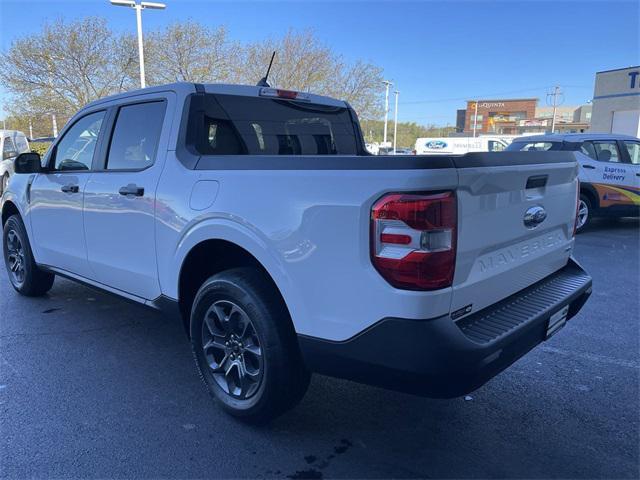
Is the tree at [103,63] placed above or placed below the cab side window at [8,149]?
above

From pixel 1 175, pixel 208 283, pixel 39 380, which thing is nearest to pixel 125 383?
pixel 39 380

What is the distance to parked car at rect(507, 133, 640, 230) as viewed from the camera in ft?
30.5

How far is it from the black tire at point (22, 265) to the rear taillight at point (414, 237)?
4115 mm

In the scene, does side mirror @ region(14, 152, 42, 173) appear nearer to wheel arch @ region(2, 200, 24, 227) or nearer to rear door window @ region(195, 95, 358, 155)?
wheel arch @ region(2, 200, 24, 227)

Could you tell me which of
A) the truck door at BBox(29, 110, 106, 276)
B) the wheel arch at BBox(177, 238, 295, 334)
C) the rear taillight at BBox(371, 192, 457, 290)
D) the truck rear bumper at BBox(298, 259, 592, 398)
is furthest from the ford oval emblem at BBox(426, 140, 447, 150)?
the rear taillight at BBox(371, 192, 457, 290)

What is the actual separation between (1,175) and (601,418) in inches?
573

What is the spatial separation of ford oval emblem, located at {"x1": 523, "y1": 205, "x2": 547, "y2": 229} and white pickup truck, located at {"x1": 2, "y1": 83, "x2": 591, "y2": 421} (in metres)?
0.01

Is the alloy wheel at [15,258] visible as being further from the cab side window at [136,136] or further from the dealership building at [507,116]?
the dealership building at [507,116]

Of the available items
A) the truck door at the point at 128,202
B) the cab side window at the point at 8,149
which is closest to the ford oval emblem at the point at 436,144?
the cab side window at the point at 8,149

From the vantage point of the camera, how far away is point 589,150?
9.47m

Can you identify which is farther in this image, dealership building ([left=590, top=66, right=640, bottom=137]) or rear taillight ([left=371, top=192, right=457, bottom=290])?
dealership building ([left=590, top=66, right=640, bottom=137])

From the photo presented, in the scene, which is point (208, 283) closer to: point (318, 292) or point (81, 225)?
point (318, 292)

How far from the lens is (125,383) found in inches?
133

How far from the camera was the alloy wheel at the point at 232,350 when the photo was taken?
2738 millimetres
